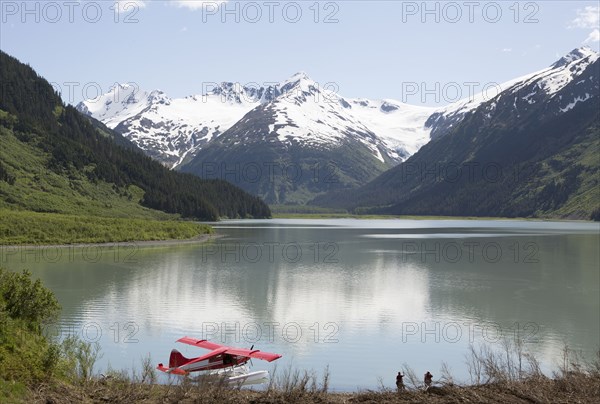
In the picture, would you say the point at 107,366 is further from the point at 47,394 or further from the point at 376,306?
the point at 376,306

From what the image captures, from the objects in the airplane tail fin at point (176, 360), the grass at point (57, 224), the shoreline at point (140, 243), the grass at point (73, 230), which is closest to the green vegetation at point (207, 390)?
the airplane tail fin at point (176, 360)

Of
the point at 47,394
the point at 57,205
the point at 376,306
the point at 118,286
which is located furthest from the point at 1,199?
the point at 47,394

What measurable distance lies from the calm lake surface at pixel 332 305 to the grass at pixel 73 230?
9.16 meters

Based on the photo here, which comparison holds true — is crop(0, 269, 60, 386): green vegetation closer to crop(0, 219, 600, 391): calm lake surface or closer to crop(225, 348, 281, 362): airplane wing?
crop(0, 219, 600, 391): calm lake surface

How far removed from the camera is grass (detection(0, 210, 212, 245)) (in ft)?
393

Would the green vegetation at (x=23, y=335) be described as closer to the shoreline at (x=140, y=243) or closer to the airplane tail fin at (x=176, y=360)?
the airplane tail fin at (x=176, y=360)

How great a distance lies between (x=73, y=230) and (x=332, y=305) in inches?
3371

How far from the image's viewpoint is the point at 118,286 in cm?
7119

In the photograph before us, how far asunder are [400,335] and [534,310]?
57.7 feet

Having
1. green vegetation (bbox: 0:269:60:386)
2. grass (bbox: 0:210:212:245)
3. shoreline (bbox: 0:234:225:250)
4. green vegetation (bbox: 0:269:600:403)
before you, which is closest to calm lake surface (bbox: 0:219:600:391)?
shoreline (bbox: 0:234:225:250)

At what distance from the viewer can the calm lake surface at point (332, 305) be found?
4131cm

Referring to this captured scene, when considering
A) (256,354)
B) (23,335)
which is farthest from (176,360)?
(23,335)

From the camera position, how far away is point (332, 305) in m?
60.9

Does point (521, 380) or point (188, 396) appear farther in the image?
point (521, 380)
